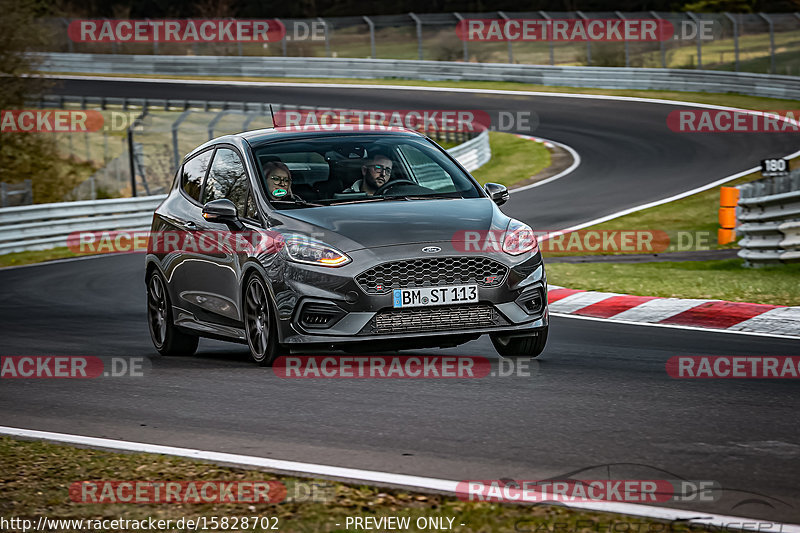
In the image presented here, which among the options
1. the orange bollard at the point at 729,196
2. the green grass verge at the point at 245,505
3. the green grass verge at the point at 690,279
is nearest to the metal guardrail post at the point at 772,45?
the orange bollard at the point at 729,196

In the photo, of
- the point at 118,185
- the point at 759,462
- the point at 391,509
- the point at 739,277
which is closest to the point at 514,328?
the point at 759,462

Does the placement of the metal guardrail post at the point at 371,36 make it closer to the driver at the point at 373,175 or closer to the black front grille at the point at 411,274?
the driver at the point at 373,175

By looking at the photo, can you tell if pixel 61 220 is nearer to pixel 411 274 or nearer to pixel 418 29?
pixel 411 274

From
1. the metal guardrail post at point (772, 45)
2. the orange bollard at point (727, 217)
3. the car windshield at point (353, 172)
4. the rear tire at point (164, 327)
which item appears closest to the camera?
the car windshield at point (353, 172)

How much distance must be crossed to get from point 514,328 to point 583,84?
37.7 metres

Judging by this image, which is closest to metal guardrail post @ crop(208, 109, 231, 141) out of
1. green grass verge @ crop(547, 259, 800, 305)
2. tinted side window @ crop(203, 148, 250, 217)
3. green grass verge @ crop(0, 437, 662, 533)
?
green grass verge @ crop(547, 259, 800, 305)

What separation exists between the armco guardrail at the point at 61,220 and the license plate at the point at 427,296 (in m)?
16.7

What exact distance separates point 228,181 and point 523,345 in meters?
2.63

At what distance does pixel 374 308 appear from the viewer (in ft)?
27.2

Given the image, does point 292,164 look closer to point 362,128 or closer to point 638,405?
point 362,128

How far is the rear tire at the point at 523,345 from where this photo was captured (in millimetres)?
9023

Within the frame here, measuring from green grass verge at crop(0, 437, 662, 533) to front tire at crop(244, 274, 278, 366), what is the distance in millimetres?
2491

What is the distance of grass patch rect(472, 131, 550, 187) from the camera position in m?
31.2

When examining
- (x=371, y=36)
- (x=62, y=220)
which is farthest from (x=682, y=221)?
(x=371, y=36)
